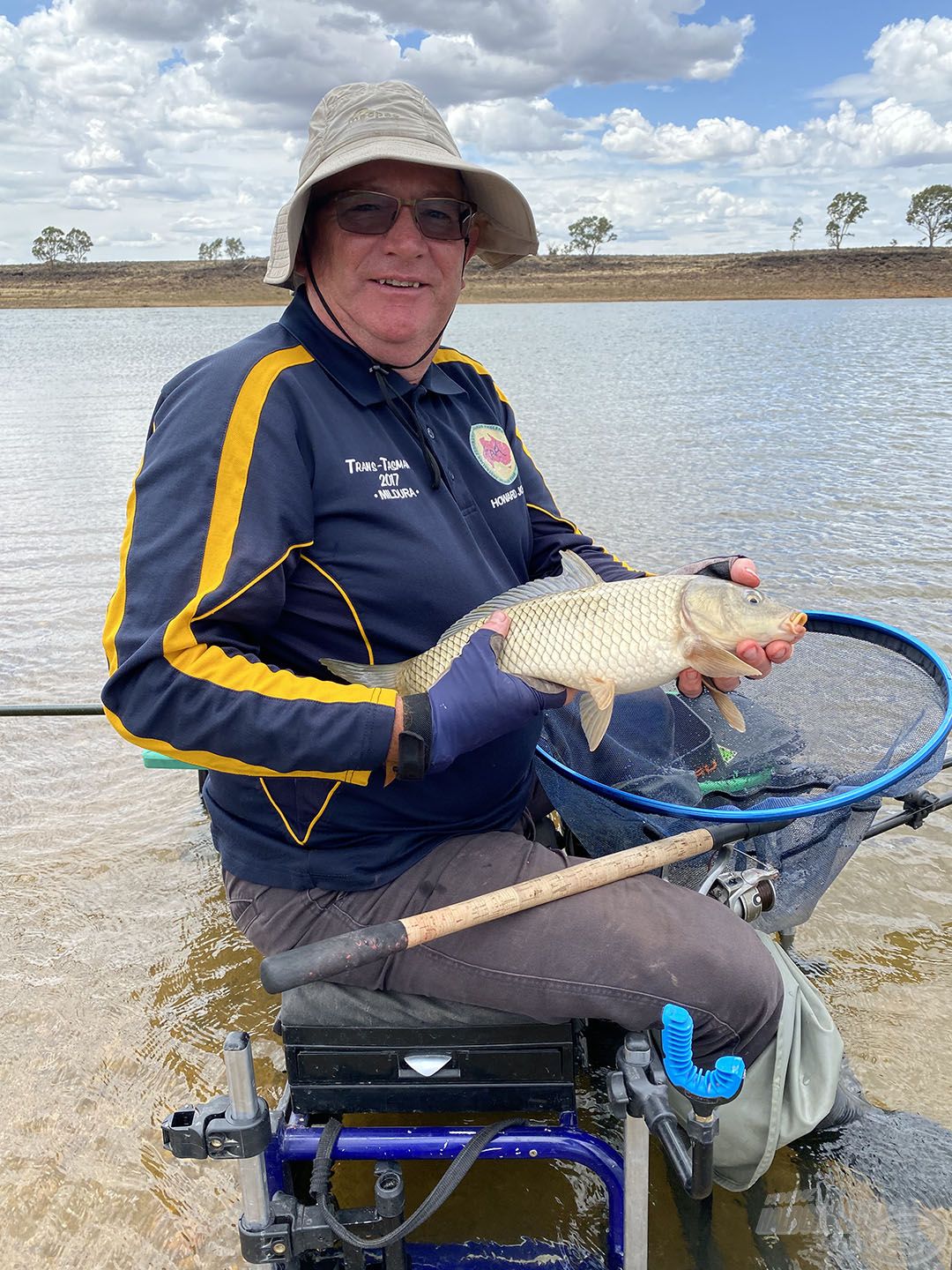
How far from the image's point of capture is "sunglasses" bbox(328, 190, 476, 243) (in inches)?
83.4

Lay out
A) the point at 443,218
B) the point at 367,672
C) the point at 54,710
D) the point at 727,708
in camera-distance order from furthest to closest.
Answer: the point at 54,710 → the point at 727,708 → the point at 443,218 → the point at 367,672

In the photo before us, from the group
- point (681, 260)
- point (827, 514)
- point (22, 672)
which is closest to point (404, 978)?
point (22, 672)

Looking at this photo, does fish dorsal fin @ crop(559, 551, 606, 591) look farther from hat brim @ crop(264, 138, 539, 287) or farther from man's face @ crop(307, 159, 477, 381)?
hat brim @ crop(264, 138, 539, 287)

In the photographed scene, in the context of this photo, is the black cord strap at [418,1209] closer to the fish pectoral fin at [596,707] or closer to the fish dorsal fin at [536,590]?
the fish pectoral fin at [596,707]

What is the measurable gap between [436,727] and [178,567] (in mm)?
559

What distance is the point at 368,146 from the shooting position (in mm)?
2045

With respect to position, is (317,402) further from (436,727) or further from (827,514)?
(827,514)

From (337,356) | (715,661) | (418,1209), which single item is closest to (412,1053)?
(418,1209)

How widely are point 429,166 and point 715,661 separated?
1284 millimetres

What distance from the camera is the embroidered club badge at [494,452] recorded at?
238cm

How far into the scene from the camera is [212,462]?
5.95 feet

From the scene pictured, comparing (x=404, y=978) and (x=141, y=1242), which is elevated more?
(x=404, y=978)

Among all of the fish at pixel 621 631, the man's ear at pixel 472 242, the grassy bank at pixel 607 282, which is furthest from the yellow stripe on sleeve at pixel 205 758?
the grassy bank at pixel 607 282

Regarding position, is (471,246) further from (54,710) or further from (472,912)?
(54,710)
